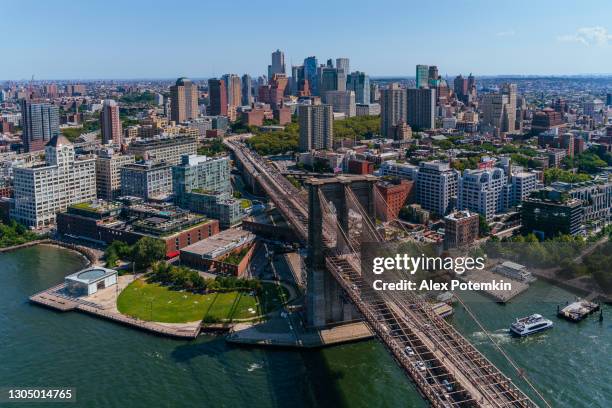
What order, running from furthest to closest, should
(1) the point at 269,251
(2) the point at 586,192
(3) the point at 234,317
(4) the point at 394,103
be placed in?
1. (4) the point at 394,103
2. (2) the point at 586,192
3. (1) the point at 269,251
4. (3) the point at 234,317

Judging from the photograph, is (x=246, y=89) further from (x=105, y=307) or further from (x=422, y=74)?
(x=105, y=307)

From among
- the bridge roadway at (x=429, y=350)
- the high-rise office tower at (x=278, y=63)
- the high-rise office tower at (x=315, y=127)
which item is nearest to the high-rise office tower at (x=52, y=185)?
the bridge roadway at (x=429, y=350)

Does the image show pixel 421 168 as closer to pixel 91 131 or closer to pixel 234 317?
pixel 234 317

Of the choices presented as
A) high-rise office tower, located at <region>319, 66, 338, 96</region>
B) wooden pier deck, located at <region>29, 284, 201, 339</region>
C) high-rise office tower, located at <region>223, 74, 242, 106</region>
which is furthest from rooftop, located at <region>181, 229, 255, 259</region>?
high-rise office tower, located at <region>319, 66, 338, 96</region>

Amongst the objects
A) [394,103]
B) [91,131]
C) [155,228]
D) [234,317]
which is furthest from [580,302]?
[91,131]

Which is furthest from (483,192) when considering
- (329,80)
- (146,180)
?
(329,80)

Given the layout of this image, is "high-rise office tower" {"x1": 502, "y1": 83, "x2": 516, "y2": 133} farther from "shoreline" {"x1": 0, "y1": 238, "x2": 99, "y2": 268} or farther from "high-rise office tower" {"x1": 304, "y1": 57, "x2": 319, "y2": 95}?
"high-rise office tower" {"x1": 304, "y1": 57, "x2": 319, "y2": 95}
